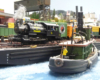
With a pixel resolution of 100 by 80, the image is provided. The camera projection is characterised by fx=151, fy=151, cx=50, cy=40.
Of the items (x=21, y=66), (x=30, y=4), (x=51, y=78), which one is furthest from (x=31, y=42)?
(x=30, y=4)

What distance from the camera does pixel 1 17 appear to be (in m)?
27.4

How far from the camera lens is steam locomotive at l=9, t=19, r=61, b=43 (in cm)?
1295

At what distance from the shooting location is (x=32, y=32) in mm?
13180

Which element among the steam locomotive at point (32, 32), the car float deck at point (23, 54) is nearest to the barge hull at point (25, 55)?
the car float deck at point (23, 54)

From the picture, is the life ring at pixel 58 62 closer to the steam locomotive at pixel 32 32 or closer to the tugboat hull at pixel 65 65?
the tugboat hull at pixel 65 65

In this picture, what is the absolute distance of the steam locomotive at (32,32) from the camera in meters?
12.9

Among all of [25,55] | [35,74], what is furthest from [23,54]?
[35,74]

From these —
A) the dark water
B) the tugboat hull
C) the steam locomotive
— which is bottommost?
the dark water

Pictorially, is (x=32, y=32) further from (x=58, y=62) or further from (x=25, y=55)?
(x=58, y=62)

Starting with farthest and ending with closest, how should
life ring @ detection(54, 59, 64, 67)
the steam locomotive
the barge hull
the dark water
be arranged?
the steam locomotive → the barge hull → the dark water → life ring @ detection(54, 59, 64, 67)

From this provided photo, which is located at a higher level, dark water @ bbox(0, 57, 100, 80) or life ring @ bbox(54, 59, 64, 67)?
life ring @ bbox(54, 59, 64, 67)

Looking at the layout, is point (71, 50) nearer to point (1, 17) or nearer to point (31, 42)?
point (31, 42)

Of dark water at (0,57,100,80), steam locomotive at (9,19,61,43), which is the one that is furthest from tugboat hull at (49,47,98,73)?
steam locomotive at (9,19,61,43)

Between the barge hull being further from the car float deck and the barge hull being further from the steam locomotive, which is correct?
the steam locomotive
